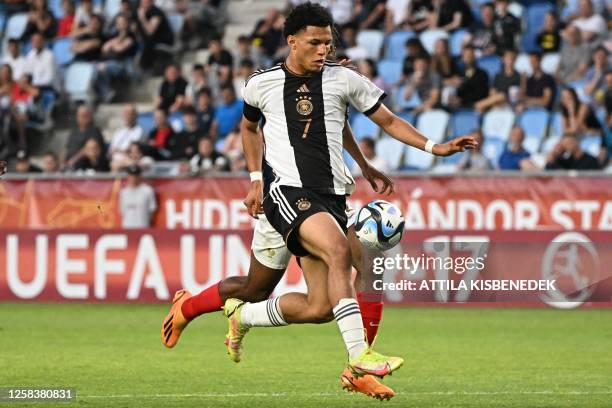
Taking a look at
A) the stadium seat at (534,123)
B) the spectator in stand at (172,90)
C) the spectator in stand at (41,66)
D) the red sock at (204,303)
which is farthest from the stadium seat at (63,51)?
the red sock at (204,303)

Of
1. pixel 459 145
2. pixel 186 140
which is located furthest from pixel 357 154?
pixel 186 140

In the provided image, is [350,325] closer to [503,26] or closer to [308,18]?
[308,18]

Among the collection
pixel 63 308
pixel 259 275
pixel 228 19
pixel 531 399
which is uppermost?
pixel 228 19

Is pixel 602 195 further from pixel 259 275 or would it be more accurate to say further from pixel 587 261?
pixel 259 275

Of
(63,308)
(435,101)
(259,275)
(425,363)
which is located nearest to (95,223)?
(63,308)

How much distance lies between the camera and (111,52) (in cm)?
2247

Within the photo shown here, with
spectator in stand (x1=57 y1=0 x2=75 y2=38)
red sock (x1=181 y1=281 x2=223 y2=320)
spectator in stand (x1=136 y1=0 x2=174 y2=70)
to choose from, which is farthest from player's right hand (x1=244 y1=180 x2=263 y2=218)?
spectator in stand (x1=57 y1=0 x2=75 y2=38)

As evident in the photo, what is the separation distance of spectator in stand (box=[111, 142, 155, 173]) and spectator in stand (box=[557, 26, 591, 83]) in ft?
18.7

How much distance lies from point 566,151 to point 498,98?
200 cm

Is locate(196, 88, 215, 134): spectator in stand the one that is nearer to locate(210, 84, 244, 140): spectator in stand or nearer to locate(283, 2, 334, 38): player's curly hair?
locate(210, 84, 244, 140): spectator in stand

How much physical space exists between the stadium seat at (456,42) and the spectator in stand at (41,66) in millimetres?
6310

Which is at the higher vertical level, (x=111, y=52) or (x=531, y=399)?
(x=111, y=52)

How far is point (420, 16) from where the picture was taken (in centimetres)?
2066

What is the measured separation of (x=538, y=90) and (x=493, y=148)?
3.56ft
